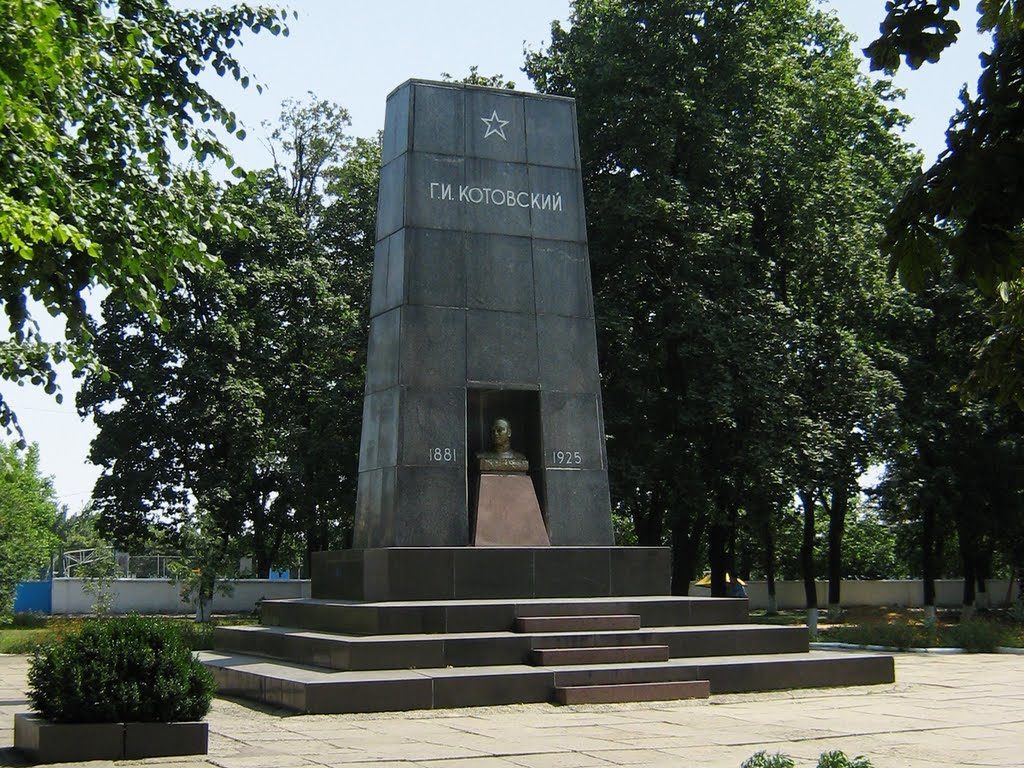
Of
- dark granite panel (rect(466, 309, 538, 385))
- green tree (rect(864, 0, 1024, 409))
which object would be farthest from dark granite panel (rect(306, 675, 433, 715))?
green tree (rect(864, 0, 1024, 409))

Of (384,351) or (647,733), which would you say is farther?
(384,351)

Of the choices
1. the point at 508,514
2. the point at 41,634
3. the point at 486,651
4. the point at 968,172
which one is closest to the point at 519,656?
the point at 486,651

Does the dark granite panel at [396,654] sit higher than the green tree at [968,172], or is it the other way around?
the green tree at [968,172]

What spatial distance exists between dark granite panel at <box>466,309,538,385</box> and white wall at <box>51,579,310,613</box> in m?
28.1

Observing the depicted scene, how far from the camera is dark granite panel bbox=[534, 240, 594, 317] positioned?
16.3m

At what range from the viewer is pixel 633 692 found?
40.9ft

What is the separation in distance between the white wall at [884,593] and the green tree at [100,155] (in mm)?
39391

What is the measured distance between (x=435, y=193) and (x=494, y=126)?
1410 millimetres

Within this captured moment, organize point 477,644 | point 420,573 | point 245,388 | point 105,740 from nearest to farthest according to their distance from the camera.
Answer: point 105,740, point 477,644, point 420,573, point 245,388

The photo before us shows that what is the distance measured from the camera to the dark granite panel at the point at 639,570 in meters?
15.2

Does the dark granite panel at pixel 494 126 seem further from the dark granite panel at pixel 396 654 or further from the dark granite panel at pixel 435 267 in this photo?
the dark granite panel at pixel 396 654

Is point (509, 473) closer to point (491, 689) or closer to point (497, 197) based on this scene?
point (497, 197)

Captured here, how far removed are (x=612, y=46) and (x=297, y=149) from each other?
55.7ft

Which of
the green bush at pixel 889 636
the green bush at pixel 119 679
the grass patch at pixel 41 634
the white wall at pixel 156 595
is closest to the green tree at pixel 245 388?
the grass patch at pixel 41 634
